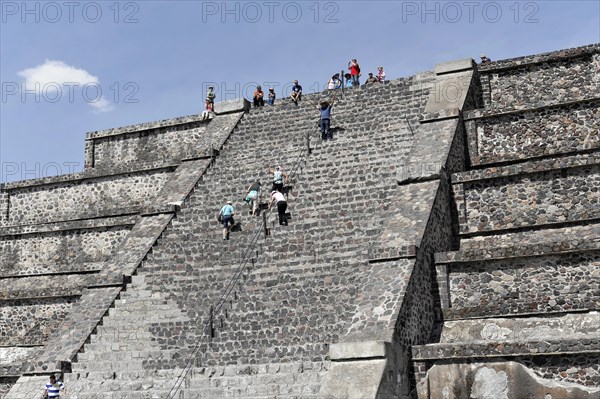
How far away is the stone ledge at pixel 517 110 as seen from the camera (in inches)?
691

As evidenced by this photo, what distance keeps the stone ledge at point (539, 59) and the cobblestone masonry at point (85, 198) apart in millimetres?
8553

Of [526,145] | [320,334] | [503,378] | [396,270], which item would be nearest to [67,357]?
[320,334]

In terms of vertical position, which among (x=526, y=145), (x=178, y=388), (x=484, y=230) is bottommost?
(x=178, y=388)

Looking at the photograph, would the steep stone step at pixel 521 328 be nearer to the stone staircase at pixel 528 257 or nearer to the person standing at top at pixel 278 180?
the stone staircase at pixel 528 257

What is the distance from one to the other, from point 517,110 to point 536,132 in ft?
2.01

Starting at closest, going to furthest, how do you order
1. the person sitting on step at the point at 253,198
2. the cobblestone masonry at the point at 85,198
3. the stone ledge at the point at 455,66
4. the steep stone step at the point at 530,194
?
the steep stone step at the point at 530,194 < the person sitting on step at the point at 253,198 < the stone ledge at the point at 455,66 < the cobblestone masonry at the point at 85,198

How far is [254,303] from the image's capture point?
14.8 metres

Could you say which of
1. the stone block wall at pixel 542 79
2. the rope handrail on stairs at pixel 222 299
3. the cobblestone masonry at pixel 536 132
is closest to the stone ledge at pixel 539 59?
the stone block wall at pixel 542 79

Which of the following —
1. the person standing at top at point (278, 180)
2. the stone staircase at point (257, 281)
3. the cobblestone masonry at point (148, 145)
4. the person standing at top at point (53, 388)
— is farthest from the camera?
the cobblestone masonry at point (148, 145)

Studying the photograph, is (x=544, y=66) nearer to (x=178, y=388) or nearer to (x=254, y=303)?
(x=254, y=303)

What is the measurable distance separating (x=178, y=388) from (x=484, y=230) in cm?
655

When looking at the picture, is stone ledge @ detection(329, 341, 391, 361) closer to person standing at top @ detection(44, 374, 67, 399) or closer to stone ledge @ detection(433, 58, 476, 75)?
person standing at top @ detection(44, 374, 67, 399)

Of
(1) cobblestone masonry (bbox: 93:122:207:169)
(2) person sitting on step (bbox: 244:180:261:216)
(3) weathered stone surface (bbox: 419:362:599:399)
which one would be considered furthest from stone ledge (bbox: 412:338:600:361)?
(1) cobblestone masonry (bbox: 93:122:207:169)

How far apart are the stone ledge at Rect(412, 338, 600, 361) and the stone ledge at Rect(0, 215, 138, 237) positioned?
10261mm
